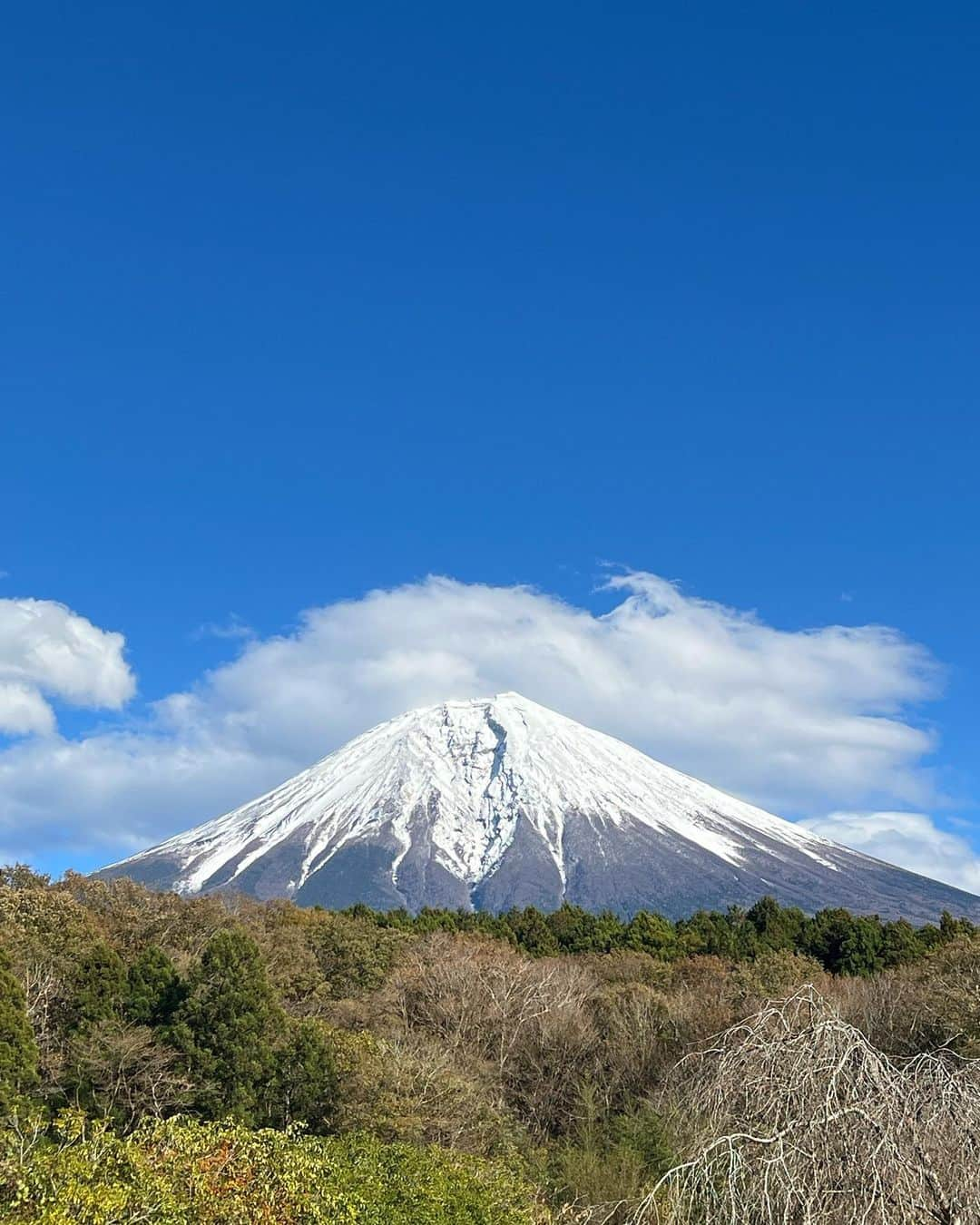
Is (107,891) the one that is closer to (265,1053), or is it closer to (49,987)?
(49,987)

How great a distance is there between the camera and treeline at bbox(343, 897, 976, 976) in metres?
45.2

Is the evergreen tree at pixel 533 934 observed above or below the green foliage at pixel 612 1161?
above

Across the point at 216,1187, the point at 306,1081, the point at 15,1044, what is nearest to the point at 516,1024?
the point at 306,1081

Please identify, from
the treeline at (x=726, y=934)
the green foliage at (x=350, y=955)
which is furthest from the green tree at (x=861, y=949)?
the green foliage at (x=350, y=955)

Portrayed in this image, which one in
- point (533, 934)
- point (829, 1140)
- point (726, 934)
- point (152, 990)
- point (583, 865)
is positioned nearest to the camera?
point (829, 1140)

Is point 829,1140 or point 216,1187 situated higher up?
point 829,1140

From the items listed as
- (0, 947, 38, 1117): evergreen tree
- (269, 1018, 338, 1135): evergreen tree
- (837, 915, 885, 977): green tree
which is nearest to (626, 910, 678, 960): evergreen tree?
(837, 915, 885, 977): green tree

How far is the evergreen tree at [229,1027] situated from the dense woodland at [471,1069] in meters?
0.06

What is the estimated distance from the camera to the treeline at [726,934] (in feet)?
148

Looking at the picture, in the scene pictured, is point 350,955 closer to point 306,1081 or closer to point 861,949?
point 306,1081

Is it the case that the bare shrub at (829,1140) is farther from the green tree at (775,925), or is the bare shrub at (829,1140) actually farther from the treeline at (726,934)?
the green tree at (775,925)

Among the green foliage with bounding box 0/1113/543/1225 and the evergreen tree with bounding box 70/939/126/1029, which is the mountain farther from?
the green foliage with bounding box 0/1113/543/1225

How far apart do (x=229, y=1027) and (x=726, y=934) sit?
29.9 metres

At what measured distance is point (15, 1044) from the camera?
71.2ft
